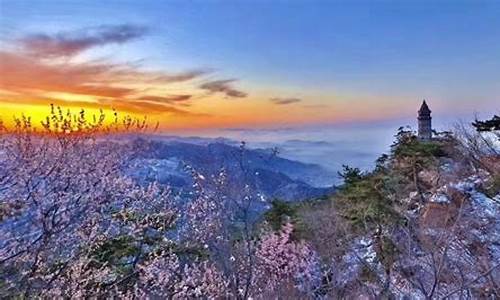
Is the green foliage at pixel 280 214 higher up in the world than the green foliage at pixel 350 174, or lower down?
lower down

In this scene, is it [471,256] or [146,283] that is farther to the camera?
[471,256]

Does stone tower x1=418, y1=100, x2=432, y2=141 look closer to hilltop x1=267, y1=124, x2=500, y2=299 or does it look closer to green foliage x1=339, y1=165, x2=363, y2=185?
hilltop x1=267, y1=124, x2=500, y2=299

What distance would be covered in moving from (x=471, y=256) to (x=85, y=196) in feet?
25.8

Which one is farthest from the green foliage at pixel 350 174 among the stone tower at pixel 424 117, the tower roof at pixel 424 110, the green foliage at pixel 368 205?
the tower roof at pixel 424 110

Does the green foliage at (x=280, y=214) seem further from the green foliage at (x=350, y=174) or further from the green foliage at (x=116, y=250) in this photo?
the green foliage at (x=116, y=250)

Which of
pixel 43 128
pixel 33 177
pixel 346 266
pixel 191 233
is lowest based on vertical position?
pixel 346 266

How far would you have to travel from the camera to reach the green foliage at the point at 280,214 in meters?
14.0

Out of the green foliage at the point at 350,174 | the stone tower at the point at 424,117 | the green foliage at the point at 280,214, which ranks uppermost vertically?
the stone tower at the point at 424,117

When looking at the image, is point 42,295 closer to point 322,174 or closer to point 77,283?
point 77,283

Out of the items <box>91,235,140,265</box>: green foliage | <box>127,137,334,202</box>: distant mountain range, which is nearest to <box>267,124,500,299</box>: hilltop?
<box>127,137,334,202</box>: distant mountain range

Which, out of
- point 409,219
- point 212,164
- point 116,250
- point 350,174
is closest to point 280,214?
point 350,174

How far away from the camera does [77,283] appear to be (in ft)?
18.9

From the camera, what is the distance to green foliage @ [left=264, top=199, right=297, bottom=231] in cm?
1402

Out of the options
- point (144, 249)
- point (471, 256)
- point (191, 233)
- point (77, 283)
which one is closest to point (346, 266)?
point (471, 256)
